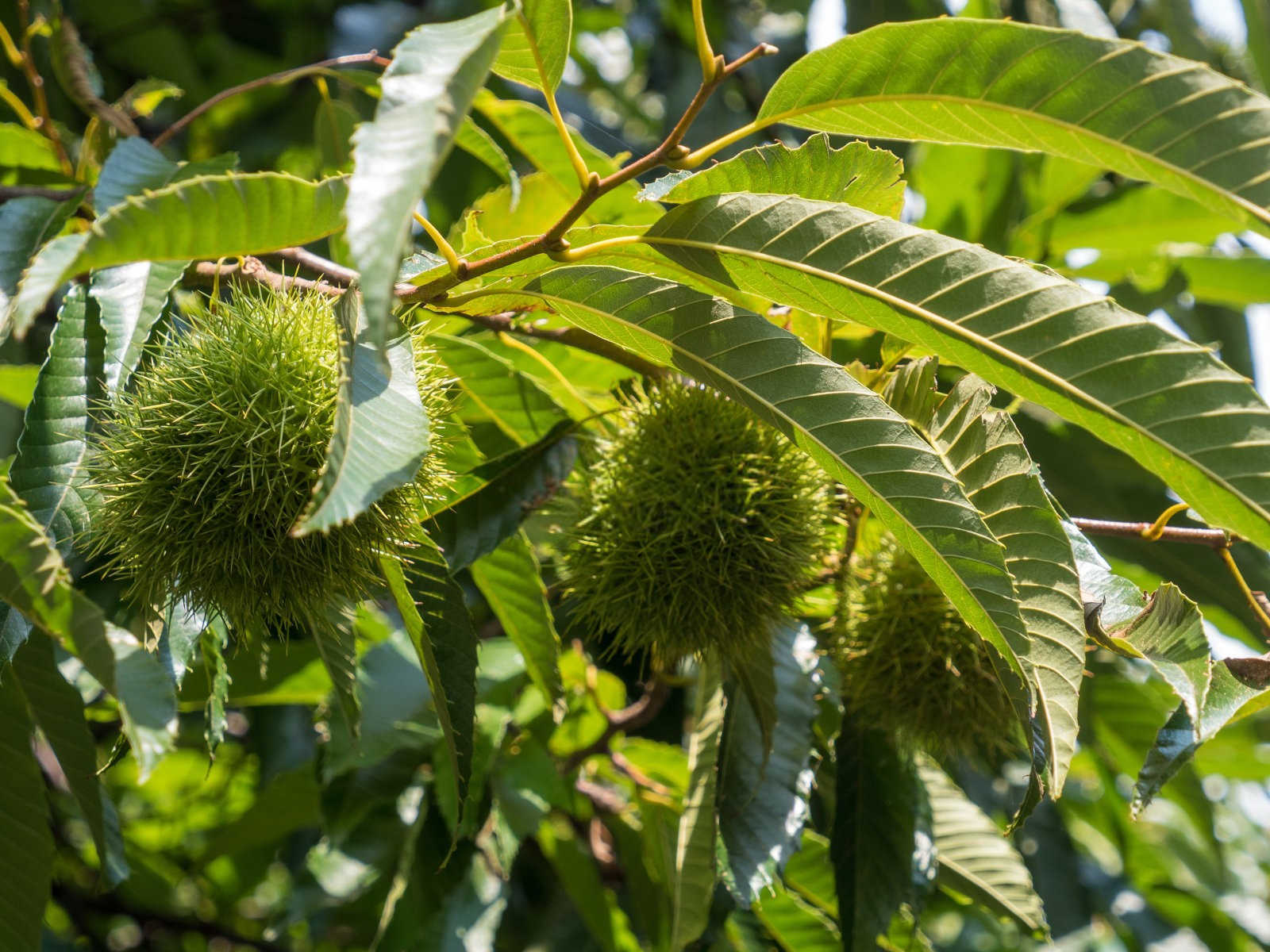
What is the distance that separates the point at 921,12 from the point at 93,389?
2000 millimetres

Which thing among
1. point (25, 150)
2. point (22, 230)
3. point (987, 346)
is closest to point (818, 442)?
point (987, 346)

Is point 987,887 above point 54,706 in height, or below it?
below

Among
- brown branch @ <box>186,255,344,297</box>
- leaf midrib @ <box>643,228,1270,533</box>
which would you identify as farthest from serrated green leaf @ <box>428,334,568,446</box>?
leaf midrib @ <box>643,228,1270,533</box>

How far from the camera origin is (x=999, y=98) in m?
0.78

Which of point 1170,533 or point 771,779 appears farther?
point 771,779

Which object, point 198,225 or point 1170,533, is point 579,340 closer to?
point 198,225

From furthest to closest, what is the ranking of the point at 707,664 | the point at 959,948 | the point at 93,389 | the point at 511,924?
the point at 959,948, the point at 511,924, the point at 707,664, the point at 93,389

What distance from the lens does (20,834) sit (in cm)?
104

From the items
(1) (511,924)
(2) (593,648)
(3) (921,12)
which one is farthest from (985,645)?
(3) (921,12)

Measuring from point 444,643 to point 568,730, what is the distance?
87 cm

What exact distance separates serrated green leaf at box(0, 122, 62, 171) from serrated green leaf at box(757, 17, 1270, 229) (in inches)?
44.8

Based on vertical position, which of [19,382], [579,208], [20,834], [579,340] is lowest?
[20,834]

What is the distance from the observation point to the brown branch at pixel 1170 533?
3.34 ft

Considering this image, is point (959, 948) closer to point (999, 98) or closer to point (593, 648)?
point (593, 648)
